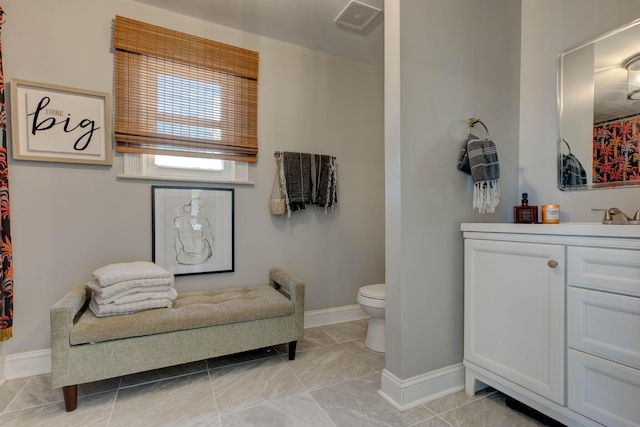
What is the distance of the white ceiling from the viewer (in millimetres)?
2135

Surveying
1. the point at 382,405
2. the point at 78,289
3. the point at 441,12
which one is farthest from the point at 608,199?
the point at 78,289

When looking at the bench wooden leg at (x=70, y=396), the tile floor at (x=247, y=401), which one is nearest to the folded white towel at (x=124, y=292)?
the bench wooden leg at (x=70, y=396)

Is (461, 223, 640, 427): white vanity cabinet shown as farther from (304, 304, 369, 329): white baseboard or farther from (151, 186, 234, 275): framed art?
(151, 186, 234, 275): framed art

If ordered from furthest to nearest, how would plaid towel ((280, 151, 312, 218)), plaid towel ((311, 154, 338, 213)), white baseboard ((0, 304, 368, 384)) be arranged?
plaid towel ((311, 154, 338, 213)) < plaid towel ((280, 151, 312, 218)) < white baseboard ((0, 304, 368, 384))

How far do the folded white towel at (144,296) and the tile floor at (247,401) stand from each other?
1.69 ft

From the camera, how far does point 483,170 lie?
1602mm

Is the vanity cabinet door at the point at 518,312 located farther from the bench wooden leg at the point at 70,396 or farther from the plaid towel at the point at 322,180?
the bench wooden leg at the point at 70,396

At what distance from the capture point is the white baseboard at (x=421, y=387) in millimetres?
1535

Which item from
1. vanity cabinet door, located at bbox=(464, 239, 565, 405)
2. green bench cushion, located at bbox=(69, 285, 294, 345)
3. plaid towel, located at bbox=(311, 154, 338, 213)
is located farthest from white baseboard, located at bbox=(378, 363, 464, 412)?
plaid towel, located at bbox=(311, 154, 338, 213)

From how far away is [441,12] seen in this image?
5.48 feet

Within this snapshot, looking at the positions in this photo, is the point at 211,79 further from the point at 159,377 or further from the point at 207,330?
the point at 159,377

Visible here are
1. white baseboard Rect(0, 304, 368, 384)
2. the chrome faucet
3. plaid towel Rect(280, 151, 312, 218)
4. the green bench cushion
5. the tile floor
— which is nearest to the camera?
the chrome faucet

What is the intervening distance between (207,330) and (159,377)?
0.46 meters

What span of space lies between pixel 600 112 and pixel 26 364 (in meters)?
3.71
